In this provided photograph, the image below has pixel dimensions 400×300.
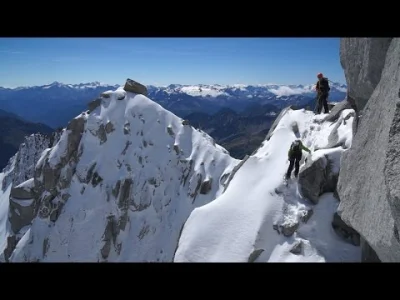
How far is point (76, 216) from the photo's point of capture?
63.2 metres

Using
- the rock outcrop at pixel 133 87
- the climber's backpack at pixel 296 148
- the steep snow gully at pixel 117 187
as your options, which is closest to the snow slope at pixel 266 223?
the climber's backpack at pixel 296 148

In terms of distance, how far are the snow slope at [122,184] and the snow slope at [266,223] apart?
118ft

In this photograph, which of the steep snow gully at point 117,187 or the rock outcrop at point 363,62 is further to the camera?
the steep snow gully at point 117,187

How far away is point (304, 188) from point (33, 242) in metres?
63.2

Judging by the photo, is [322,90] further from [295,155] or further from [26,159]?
[26,159]

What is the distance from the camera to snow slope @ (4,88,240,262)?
58.9 m

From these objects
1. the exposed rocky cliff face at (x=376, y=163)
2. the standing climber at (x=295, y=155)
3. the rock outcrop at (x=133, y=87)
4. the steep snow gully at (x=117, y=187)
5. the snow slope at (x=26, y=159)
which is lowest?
the snow slope at (x=26, y=159)

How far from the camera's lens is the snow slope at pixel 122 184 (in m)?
58.9

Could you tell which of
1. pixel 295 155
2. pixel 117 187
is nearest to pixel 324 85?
pixel 295 155

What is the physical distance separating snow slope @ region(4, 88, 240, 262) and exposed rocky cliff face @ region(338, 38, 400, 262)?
42.6 metres

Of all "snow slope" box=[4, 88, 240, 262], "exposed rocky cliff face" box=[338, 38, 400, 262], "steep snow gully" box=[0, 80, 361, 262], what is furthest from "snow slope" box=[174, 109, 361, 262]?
"snow slope" box=[4, 88, 240, 262]

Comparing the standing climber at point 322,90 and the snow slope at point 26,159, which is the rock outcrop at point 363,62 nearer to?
the standing climber at point 322,90
